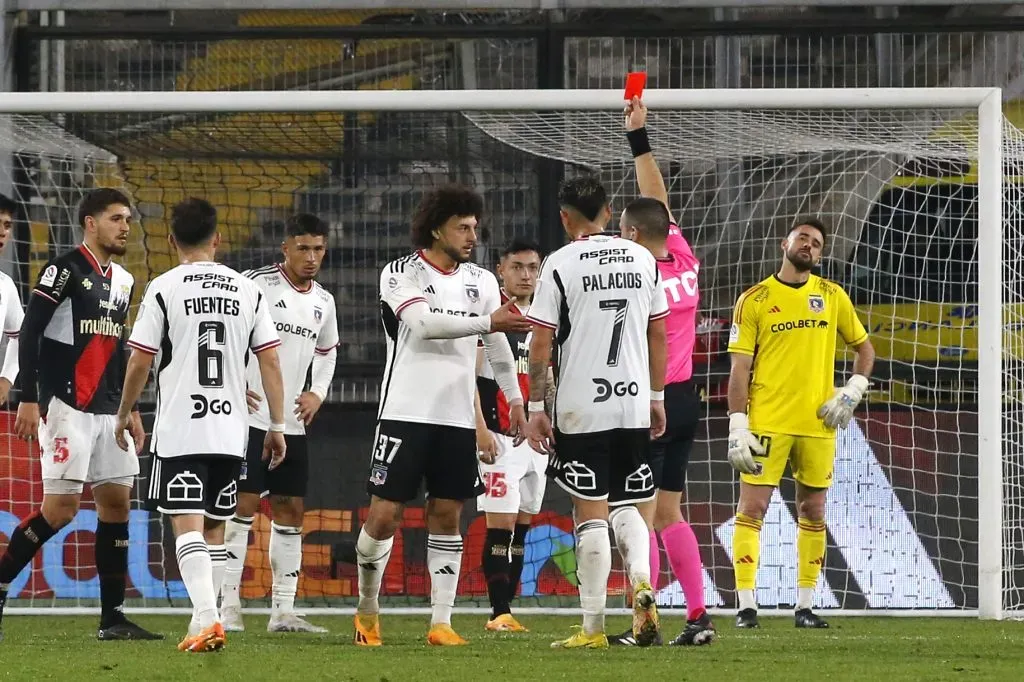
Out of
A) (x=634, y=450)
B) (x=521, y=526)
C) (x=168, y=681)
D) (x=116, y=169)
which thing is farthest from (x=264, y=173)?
(x=168, y=681)

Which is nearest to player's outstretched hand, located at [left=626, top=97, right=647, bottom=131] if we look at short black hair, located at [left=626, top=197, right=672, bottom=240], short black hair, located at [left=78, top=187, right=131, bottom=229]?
short black hair, located at [left=626, top=197, right=672, bottom=240]

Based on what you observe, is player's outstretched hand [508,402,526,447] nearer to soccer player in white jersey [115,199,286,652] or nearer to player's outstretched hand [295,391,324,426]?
soccer player in white jersey [115,199,286,652]

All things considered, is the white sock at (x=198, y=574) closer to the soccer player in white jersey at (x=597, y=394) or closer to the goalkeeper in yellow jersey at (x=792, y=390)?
the soccer player in white jersey at (x=597, y=394)

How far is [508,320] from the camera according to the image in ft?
20.7

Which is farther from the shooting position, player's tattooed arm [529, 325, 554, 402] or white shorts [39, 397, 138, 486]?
white shorts [39, 397, 138, 486]

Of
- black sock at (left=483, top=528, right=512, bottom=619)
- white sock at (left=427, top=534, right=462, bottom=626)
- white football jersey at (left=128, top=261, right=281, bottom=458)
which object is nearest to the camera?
white football jersey at (left=128, top=261, right=281, bottom=458)

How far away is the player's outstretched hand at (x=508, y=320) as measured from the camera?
629cm

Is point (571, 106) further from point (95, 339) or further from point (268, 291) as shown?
point (95, 339)

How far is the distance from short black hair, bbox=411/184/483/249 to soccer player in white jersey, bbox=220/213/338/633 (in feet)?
4.83

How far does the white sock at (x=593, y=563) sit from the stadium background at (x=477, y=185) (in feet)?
11.3

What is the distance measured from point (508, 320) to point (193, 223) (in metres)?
1.38

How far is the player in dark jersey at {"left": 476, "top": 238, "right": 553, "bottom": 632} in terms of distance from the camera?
27.4ft

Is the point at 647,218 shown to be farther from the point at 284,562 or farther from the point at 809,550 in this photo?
the point at 284,562

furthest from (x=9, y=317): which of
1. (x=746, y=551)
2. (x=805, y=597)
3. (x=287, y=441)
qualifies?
(x=805, y=597)
